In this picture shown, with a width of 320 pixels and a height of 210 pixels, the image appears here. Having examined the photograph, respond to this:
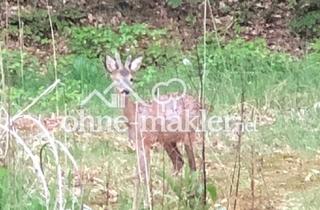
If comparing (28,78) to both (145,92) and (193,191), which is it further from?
(193,191)

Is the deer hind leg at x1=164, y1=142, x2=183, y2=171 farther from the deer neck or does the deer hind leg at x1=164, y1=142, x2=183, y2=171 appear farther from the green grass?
the deer neck

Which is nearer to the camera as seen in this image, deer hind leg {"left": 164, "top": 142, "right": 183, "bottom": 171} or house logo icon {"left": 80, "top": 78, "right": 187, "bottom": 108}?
deer hind leg {"left": 164, "top": 142, "right": 183, "bottom": 171}

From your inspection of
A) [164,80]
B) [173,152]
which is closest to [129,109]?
[173,152]

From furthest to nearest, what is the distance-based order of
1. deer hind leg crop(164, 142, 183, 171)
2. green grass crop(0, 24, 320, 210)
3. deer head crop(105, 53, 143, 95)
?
deer head crop(105, 53, 143, 95) < deer hind leg crop(164, 142, 183, 171) < green grass crop(0, 24, 320, 210)

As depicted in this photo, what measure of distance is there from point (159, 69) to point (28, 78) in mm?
1484

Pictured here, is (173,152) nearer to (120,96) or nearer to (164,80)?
(120,96)

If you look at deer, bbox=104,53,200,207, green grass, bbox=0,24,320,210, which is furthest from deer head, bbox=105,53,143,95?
green grass, bbox=0,24,320,210

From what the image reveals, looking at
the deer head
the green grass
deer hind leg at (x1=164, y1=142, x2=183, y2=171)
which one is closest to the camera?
the green grass

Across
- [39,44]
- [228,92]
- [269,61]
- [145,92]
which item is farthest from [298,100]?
[39,44]

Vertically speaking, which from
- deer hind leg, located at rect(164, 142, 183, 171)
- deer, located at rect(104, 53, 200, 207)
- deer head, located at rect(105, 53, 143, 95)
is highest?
deer head, located at rect(105, 53, 143, 95)

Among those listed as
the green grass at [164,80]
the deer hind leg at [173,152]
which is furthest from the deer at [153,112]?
the green grass at [164,80]

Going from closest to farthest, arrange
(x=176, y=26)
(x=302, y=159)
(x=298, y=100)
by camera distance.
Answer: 1. (x=302, y=159)
2. (x=298, y=100)
3. (x=176, y=26)

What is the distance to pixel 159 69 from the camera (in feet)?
35.3

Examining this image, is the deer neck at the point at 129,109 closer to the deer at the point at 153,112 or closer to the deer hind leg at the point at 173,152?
the deer at the point at 153,112
